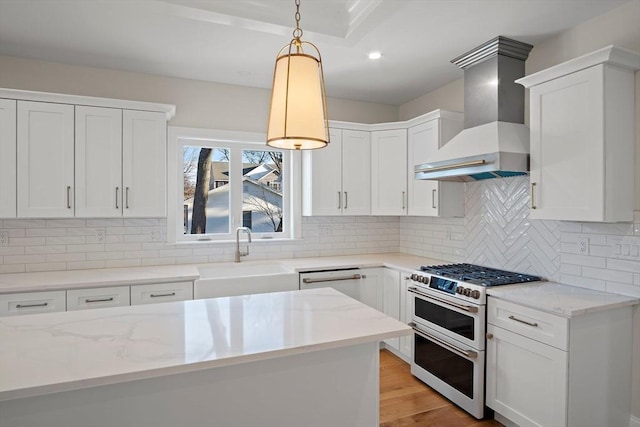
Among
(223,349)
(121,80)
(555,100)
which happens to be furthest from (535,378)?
(121,80)

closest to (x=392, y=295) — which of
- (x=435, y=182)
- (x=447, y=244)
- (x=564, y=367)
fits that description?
(x=447, y=244)

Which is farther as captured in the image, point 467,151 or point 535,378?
point 467,151

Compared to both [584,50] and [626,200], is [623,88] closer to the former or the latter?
[584,50]

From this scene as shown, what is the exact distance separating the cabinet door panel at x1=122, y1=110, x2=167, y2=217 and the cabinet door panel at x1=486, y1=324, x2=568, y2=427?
283 centimetres

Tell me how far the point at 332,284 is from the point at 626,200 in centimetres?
227

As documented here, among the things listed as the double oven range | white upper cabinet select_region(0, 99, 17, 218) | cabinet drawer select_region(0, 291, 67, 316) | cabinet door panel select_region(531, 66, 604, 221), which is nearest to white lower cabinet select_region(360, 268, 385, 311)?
the double oven range

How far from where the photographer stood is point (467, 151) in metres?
2.77

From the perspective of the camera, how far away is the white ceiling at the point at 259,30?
229 cm

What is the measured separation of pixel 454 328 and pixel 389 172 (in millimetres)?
1763

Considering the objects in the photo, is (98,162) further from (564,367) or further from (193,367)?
(564,367)

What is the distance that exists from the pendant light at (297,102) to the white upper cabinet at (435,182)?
2.23 metres

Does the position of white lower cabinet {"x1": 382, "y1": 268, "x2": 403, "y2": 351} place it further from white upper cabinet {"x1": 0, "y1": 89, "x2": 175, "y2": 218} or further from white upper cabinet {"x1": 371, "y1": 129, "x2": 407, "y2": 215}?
white upper cabinet {"x1": 0, "y1": 89, "x2": 175, "y2": 218}

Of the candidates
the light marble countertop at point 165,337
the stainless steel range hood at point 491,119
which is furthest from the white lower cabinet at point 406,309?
the light marble countertop at point 165,337

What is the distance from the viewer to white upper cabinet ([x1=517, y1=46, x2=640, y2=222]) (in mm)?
2109
